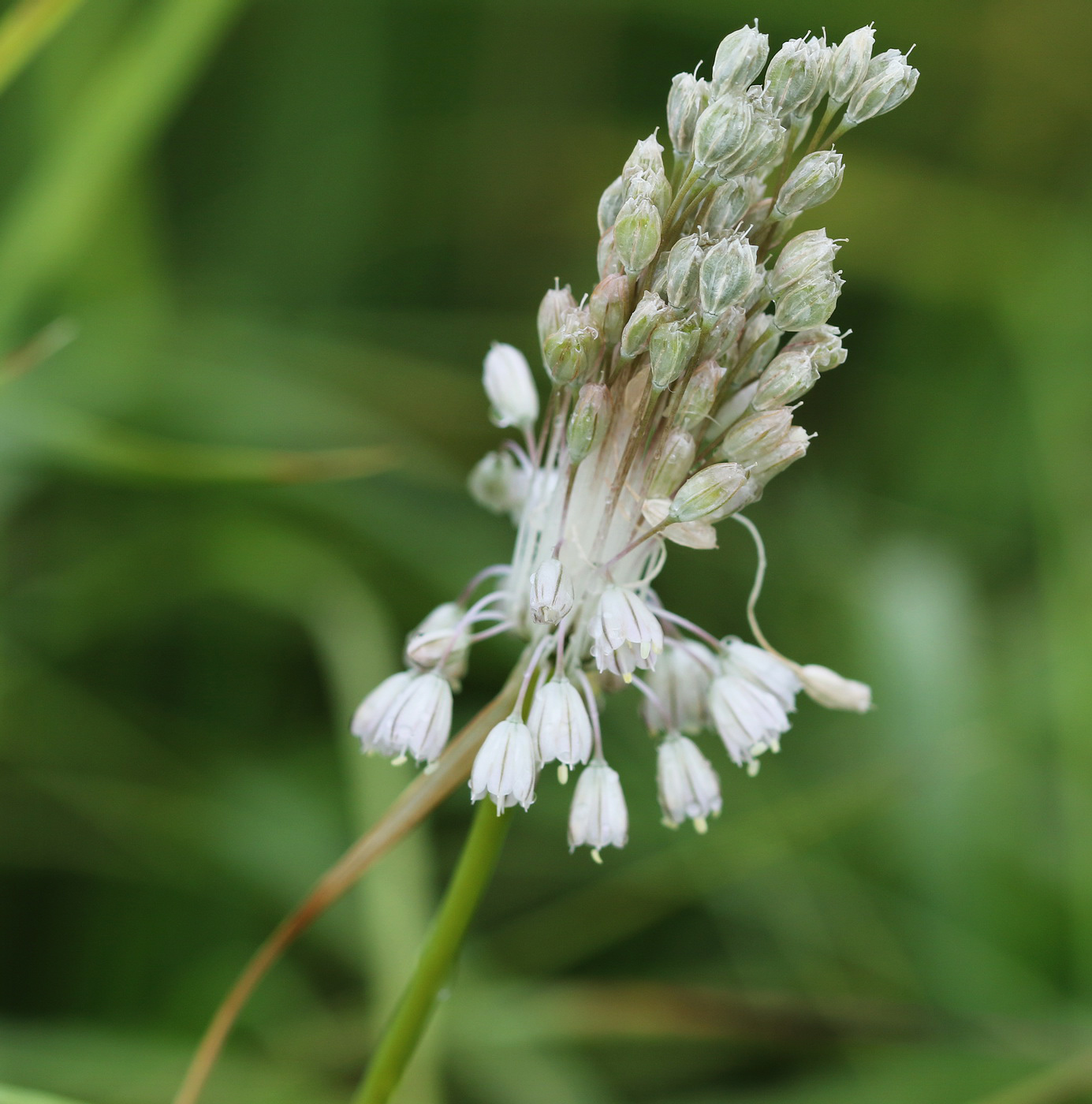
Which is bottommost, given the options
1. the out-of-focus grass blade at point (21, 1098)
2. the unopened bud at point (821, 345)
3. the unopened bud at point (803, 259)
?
the out-of-focus grass blade at point (21, 1098)

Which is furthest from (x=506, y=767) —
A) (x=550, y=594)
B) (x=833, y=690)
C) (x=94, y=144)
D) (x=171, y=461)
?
(x=94, y=144)

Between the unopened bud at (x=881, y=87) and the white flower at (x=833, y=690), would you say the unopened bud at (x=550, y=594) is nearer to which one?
the white flower at (x=833, y=690)

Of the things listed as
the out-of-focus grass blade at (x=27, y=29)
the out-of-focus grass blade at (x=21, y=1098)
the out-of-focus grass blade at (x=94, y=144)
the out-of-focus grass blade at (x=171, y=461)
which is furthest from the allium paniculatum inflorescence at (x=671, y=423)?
the out-of-focus grass blade at (x=94, y=144)

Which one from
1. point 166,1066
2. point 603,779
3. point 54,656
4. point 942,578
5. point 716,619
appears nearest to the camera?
point 603,779

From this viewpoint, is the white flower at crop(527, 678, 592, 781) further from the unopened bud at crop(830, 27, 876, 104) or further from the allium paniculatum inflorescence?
the unopened bud at crop(830, 27, 876, 104)

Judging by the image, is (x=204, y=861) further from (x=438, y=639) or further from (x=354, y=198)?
(x=354, y=198)

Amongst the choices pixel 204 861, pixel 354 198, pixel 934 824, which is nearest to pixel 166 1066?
pixel 204 861

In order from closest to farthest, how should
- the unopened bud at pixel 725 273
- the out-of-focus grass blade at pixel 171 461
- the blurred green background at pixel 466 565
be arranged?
the unopened bud at pixel 725 273
the out-of-focus grass blade at pixel 171 461
the blurred green background at pixel 466 565

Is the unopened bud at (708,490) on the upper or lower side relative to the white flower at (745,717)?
upper
